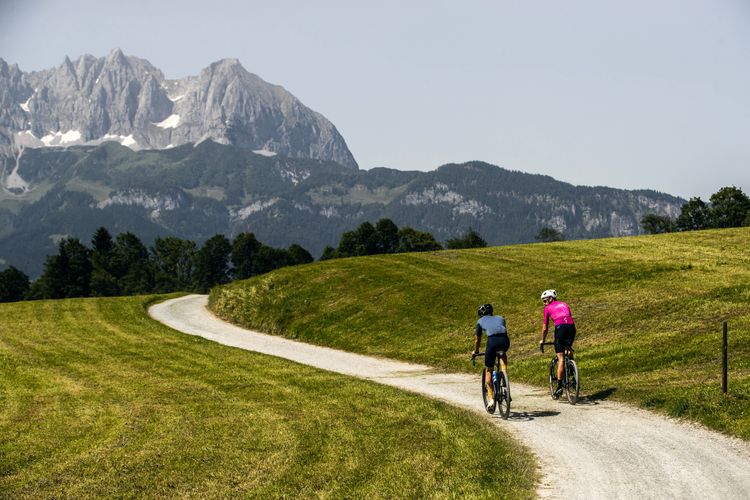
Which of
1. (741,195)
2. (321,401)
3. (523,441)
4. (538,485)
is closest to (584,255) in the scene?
(321,401)

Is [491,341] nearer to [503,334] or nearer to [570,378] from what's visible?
[503,334]

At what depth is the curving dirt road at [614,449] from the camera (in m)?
13.8

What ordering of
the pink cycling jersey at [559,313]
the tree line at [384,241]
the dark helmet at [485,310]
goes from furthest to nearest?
the tree line at [384,241] → the pink cycling jersey at [559,313] → the dark helmet at [485,310]

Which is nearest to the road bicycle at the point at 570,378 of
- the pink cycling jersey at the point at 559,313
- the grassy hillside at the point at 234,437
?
the pink cycling jersey at the point at 559,313

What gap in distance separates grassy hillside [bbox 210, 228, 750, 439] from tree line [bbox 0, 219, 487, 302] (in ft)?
318

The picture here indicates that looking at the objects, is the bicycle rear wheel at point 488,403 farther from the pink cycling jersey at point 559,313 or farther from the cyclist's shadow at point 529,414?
the pink cycling jersey at point 559,313

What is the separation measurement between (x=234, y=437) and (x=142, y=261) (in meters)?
181

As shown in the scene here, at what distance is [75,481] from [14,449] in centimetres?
422

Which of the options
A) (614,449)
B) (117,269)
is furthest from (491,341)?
(117,269)

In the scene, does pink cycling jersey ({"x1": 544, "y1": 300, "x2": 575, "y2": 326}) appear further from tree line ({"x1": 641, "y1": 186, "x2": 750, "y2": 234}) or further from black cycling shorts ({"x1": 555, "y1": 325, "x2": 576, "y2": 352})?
tree line ({"x1": 641, "y1": 186, "x2": 750, "y2": 234})

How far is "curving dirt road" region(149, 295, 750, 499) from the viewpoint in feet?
45.4

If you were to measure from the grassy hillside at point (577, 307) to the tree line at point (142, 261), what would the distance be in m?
96.8

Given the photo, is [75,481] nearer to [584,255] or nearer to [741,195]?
[584,255]

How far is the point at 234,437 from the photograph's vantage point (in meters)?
19.4
